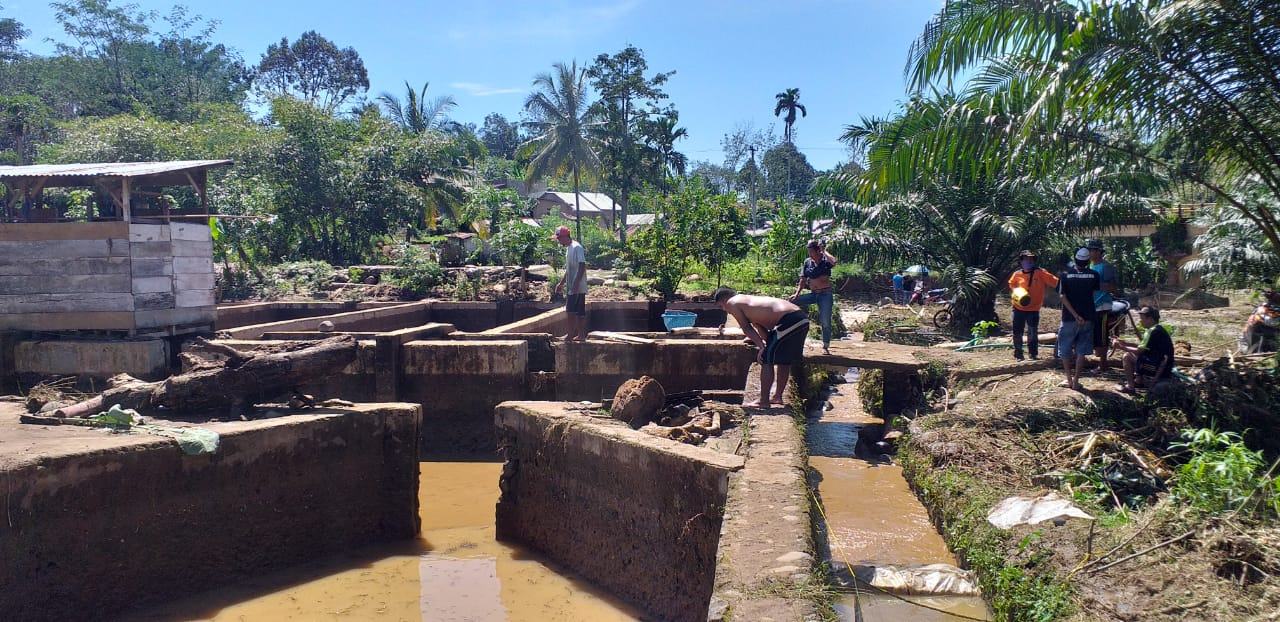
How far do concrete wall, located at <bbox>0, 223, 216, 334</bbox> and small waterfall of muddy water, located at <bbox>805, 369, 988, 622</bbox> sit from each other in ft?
27.9

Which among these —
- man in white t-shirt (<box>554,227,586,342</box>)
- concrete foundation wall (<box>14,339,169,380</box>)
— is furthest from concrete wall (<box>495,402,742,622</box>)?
concrete foundation wall (<box>14,339,169,380</box>)

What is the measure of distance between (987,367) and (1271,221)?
3.17 m

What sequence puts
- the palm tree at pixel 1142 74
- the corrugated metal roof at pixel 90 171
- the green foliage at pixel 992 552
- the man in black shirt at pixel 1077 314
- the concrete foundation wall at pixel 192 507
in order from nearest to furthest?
the green foliage at pixel 992 552
the concrete foundation wall at pixel 192 507
the palm tree at pixel 1142 74
the man in black shirt at pixel 1077 314
the corrugated metal roof at pixel 90 171

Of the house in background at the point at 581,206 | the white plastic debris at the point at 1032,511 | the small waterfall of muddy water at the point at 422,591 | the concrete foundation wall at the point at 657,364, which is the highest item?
the house in background at the point at 581,206

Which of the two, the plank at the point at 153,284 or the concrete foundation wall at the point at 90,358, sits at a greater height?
the plank at the point at 153,284

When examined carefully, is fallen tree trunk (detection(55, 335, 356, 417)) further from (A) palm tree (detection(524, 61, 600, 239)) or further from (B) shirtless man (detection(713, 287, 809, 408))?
(A) palm tree (detection(524, 61, 600, 239))

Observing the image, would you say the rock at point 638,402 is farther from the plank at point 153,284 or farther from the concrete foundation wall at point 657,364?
the plank at point 153,284

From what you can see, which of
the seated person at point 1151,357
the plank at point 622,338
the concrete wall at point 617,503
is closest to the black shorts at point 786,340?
the concrete wall at point 617,503

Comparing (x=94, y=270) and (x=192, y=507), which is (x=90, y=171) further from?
(x=192, y=507)

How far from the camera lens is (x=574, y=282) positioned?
1017 cm

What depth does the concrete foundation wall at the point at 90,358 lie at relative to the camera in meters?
9.95

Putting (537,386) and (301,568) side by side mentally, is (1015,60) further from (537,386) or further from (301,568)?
(301,568)

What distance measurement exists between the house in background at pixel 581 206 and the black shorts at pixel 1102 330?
3174cm

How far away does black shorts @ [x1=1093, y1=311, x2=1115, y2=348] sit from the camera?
28.5ft
